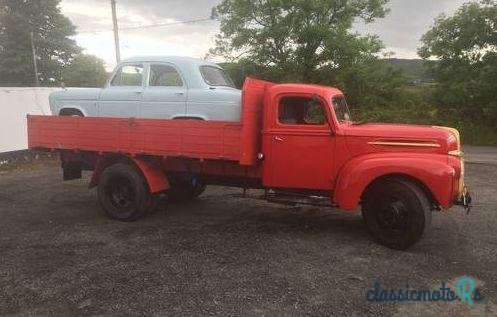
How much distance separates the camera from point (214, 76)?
312 inches

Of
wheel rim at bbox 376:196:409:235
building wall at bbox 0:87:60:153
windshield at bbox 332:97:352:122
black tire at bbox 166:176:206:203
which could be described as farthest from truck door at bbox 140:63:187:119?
building wall at bbox 0:87:60:153

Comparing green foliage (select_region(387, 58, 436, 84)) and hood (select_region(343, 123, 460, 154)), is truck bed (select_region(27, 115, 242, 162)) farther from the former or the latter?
green foliage (select_region(387, 58, 436, 84))

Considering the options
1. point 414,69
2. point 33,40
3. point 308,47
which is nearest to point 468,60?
point 414,69

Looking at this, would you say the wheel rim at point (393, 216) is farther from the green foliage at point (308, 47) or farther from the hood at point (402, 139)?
the green foliage at point (308, 47)

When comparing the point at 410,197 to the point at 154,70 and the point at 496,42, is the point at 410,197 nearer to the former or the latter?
the point at 154,70

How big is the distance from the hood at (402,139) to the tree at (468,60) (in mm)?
14230

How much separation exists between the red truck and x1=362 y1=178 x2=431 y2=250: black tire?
0.01m

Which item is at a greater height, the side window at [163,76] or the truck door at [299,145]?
the side window at [163,76]

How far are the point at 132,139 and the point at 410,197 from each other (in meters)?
4.09

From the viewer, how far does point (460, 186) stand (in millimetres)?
5719

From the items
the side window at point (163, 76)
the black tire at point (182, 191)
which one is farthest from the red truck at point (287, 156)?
the side window at point (163, 76)

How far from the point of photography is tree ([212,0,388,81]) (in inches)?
777

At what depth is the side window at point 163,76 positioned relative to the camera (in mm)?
7613

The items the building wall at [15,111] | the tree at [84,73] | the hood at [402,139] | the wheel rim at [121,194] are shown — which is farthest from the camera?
the tree at [84,73]
